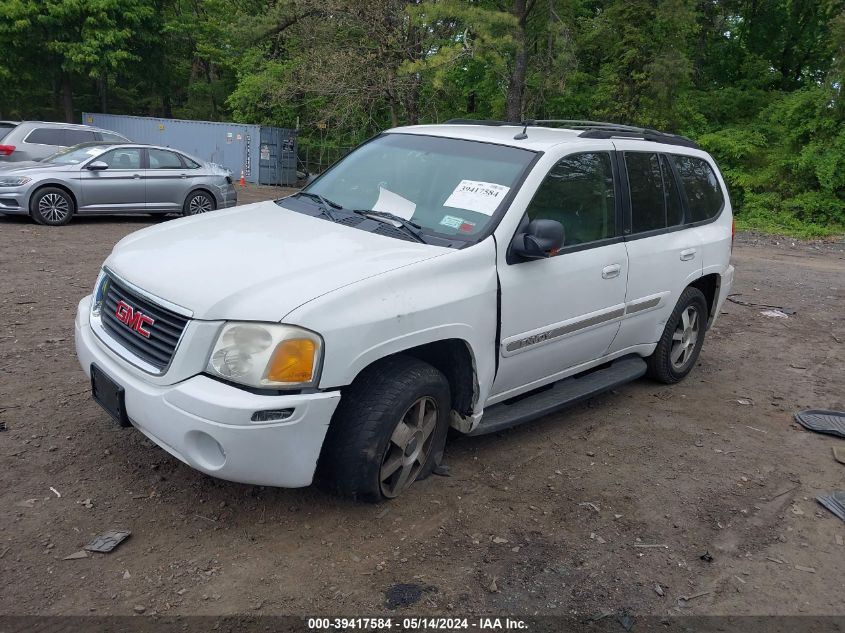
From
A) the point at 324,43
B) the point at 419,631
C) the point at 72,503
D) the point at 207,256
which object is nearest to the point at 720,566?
the point at 419,631

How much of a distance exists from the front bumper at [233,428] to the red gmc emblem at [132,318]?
0.69 feet

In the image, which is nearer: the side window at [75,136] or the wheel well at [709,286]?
the wheel well at [709,286]

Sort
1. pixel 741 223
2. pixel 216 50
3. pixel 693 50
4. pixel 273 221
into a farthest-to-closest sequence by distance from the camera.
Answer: pixel 216 50 → pixel 693 50 → pixel 741 223 → pixel 273 221

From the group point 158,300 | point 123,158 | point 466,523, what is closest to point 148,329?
point 158,300

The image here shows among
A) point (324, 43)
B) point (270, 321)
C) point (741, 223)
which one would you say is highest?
point (324, 43)

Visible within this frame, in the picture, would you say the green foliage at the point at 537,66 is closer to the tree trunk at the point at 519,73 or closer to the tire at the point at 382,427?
the tree trunk at the point at 519,73

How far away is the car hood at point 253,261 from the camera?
3094 millimetres

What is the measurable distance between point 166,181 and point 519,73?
1187 cm

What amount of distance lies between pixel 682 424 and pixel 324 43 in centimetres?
1923

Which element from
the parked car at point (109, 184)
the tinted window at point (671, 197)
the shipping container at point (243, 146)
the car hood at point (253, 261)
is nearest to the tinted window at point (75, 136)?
the parked car at point (109, 184)

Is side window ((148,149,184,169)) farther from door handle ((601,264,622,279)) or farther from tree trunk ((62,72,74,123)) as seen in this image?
tree trunk ((62,72,74,123))

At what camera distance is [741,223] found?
1898 centimetres

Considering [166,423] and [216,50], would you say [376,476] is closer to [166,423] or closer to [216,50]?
[166,423]

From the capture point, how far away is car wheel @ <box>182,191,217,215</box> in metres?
13.1
